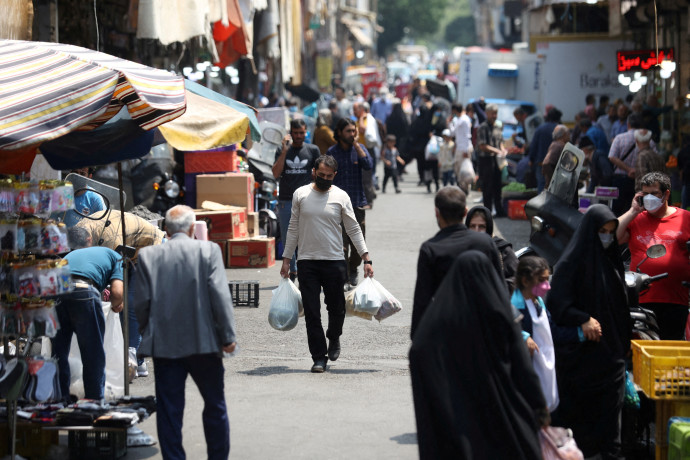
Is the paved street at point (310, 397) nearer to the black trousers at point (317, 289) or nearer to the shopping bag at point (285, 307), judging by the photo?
the black trousers at point (317, 289)

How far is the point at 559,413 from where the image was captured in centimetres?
674

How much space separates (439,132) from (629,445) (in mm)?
18353

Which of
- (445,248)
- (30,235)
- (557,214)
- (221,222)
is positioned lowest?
(221,222)

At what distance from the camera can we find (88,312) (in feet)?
24.4

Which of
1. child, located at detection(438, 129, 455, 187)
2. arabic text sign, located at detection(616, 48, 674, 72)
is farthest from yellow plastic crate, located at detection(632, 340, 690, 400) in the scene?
child, located at detection(438, 129, 455, 187)

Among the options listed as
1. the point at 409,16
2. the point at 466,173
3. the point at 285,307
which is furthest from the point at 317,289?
the point at 409,16

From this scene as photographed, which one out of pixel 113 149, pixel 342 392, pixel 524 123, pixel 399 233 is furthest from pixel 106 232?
pixel 524 123

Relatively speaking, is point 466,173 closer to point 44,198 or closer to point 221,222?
point 221,222

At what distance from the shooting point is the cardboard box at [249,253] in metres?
14.2

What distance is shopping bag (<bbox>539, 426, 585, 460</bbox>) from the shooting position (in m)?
5.72

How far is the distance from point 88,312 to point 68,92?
165 cm

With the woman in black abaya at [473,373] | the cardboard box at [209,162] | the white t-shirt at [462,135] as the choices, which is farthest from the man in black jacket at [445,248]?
the white t-shirt at [462,135]

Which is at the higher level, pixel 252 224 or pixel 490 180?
pixel 490 180

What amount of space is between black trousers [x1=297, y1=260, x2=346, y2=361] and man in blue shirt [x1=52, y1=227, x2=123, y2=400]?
1711 millimetres
